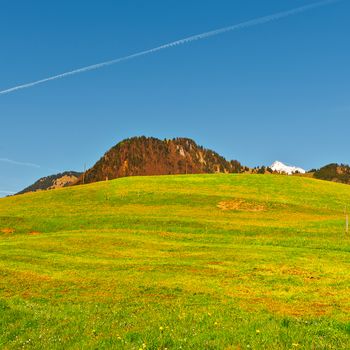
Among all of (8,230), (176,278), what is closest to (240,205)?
(8,230)

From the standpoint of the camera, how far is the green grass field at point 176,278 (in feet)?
50.3

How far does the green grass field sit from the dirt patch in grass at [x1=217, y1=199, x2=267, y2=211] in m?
0.40

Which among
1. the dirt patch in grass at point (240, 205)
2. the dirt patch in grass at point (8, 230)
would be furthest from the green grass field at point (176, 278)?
the dirt patch in grass at point (8, 230)

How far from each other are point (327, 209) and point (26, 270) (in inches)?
2718

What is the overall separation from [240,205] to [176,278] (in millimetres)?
56972

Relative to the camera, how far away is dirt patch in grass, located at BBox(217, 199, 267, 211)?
8284cm

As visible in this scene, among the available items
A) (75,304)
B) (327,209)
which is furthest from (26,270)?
(327,209)

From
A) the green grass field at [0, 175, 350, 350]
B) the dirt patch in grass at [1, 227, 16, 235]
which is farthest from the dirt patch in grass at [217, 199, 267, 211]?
the dirt patch in grass at [1, 227, 16, 235]

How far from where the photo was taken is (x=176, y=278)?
30.0 m

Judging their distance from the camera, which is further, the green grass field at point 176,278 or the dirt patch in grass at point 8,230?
the dirt patch in grass at point 8,230

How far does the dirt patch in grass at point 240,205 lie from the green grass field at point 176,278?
40cm

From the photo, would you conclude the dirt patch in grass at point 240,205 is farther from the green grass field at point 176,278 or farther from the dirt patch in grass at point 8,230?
the dirt patch in grass at point 8,230

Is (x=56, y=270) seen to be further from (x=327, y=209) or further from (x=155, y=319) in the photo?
(x=327, y=209)

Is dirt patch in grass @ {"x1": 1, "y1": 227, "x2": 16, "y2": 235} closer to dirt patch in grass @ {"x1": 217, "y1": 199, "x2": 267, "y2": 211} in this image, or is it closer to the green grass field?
the green grass field
